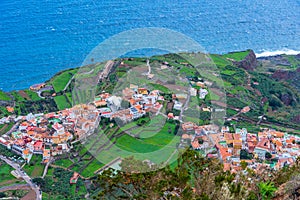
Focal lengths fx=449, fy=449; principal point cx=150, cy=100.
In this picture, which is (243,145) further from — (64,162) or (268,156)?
(64,162)

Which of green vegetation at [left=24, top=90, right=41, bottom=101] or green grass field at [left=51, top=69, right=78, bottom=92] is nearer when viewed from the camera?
green vegetation at [left=24, top=90, right=41, bottom=101]

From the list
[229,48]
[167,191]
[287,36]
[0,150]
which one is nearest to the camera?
[167,191]

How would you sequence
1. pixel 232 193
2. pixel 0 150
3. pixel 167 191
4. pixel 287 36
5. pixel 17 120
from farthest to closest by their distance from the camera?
pixel 287 36 → pixel 17 120 → pixel 0 150 → pixel 167 191 → pixel 232 193

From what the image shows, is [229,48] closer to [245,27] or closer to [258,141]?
[245,27]

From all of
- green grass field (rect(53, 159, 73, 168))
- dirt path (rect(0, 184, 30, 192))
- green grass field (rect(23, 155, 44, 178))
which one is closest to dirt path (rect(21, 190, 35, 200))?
dirt path (rect(0, 184, 30, 192))

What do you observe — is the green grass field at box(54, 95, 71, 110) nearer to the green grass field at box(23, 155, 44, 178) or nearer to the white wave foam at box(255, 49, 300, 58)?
the green grass field at box(23, 155, 44, 178)

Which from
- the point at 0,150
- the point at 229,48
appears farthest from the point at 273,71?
the point at 0,150

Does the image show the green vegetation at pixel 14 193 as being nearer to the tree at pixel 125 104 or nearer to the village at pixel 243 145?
the tree at pixel 125 104

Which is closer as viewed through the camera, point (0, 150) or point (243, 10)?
point (0, 150)
